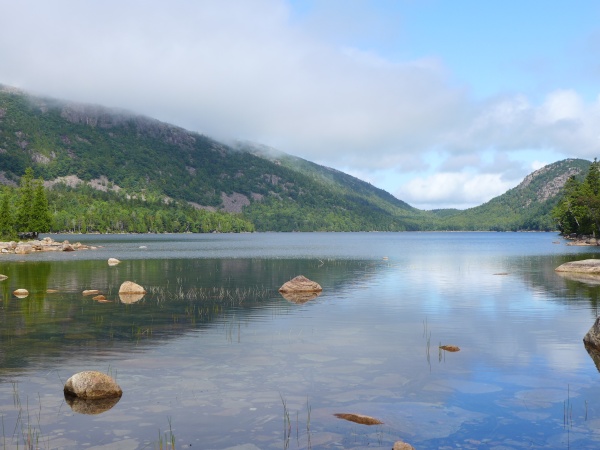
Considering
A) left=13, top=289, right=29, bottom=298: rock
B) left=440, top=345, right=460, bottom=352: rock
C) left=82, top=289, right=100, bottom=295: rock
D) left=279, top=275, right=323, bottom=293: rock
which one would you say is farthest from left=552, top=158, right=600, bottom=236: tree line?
left=13, top=289, right=29, bottom=298: rock

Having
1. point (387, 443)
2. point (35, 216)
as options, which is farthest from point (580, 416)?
point (35, 216)

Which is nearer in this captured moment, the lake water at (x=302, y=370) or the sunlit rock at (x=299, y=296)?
the lake water at (x=302, y=370)

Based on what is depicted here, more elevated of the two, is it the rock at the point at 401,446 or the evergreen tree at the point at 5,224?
the evergreen tree at the point at 5,224

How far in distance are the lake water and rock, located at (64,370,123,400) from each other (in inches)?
16.9

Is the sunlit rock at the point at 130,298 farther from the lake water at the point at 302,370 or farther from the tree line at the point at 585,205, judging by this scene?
the tree line at the point at 585,205

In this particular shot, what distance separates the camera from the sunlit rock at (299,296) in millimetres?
46469

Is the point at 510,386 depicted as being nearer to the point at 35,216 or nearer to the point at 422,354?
the point at 422,354

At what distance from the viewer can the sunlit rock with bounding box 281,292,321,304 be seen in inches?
1829

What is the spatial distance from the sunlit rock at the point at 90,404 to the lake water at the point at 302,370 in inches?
9.1

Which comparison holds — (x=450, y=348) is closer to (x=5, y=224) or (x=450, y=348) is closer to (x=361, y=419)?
(x=361, y=419)

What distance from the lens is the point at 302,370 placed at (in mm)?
23062

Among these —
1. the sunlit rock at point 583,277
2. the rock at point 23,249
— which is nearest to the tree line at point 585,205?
the sunlit rock at point 583,277

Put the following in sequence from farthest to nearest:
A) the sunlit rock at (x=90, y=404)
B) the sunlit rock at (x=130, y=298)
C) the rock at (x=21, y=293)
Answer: the rock at (x=21, y=293) → the sunlit rock at (x=130, y=298) → the sunlit rock at (x=90, y=404)

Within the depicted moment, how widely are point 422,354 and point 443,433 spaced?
34.1 ft
